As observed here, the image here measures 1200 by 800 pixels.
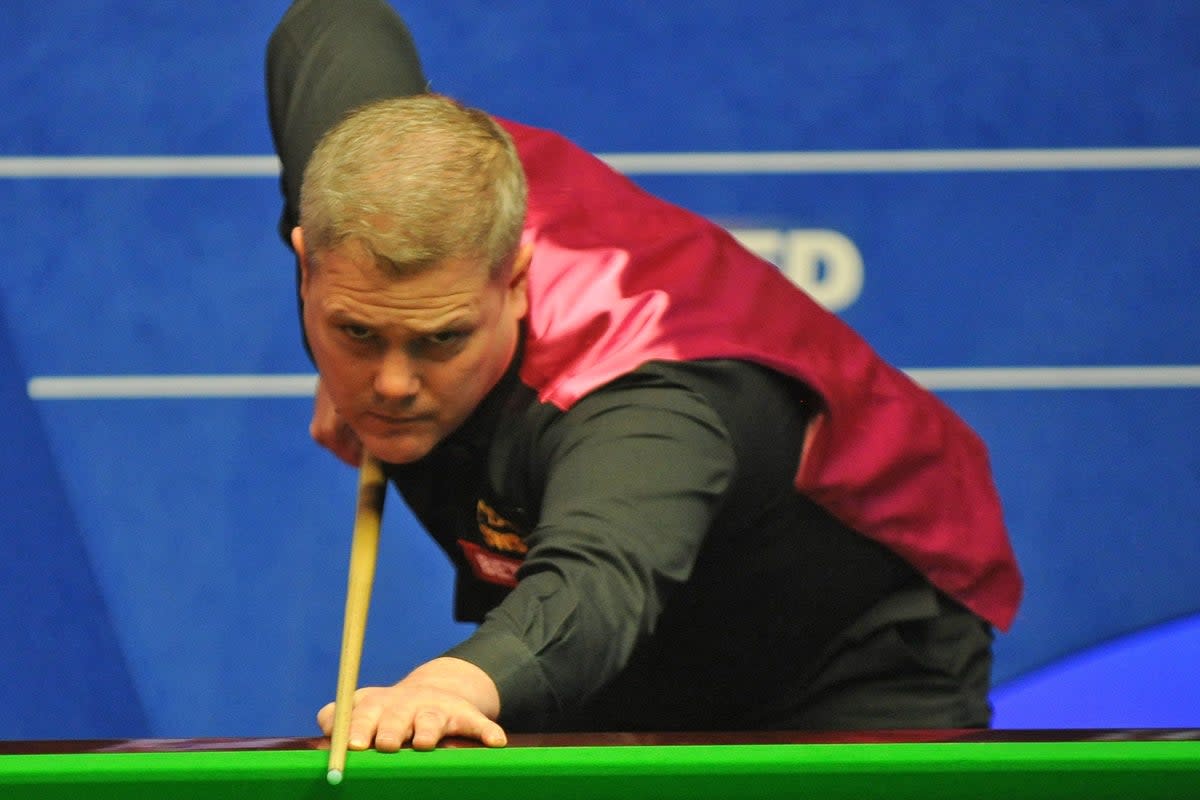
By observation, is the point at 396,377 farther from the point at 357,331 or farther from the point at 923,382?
the point at 923,382

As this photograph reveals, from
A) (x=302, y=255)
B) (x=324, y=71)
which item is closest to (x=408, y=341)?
(x=302, y=255)

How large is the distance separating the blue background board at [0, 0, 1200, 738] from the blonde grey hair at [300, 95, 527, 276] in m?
1.69

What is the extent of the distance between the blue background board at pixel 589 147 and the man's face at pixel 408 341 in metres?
1.56

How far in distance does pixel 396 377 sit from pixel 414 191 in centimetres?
17

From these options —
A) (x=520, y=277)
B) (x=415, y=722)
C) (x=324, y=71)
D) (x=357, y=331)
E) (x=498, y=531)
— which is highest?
(x=324, y=71)

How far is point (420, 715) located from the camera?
44.6 inches

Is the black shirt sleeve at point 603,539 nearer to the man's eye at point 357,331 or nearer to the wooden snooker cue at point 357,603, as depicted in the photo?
the wooden snooker cue at point 357,603

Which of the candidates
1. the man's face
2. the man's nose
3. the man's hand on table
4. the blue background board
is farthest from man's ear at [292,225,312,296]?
the blue background board

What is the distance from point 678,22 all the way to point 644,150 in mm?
274

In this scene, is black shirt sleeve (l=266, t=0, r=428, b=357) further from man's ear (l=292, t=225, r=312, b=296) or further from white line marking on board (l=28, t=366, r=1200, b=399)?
white line marking on board (l=28, t=366, r=1200, b=399)

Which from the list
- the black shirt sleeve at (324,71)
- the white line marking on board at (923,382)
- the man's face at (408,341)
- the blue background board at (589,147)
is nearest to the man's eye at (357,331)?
the man's face at (408,341)

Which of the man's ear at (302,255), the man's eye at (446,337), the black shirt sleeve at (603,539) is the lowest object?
the black shirt sleeve at (603,539)

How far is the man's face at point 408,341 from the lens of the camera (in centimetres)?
139

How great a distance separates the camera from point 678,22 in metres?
3.36
